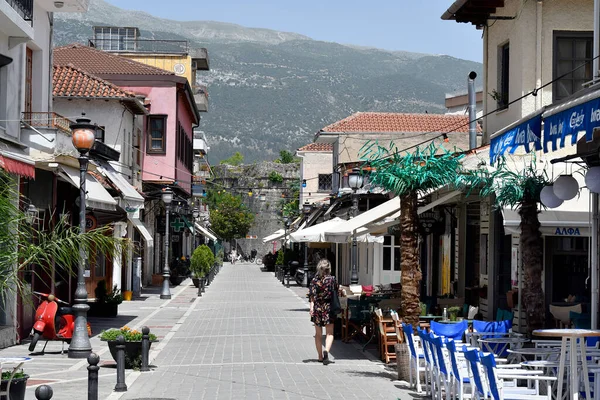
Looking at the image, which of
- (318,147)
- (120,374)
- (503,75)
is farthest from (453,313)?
(318,147)

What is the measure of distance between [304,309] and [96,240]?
68.8 ft

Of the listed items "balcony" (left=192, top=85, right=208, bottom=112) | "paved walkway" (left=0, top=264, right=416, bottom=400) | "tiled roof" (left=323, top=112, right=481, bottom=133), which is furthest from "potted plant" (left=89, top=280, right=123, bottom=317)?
"balcony" (left=192, top=85, right=208, bottom=112)

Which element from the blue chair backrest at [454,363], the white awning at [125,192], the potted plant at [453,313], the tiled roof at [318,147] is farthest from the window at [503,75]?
the tiled roof at [318,147]

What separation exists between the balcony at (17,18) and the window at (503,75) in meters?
9.19

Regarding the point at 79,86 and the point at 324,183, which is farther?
the point at 324,183

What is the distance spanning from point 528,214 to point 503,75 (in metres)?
7.41

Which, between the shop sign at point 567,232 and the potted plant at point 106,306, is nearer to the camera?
the shop sign at point 567,232

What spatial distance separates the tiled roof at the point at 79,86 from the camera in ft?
114

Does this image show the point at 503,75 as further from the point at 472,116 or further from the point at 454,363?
the point at 454,363

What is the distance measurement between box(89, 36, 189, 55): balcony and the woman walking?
132 ft

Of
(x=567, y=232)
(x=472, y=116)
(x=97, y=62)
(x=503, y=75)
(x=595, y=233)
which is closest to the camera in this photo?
(x=595, y=233)

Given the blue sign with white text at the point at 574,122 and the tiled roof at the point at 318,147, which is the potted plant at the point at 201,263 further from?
the tiled roof at the point at 318,147

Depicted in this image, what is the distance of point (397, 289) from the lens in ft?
88.7

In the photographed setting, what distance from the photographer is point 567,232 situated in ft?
50.9
